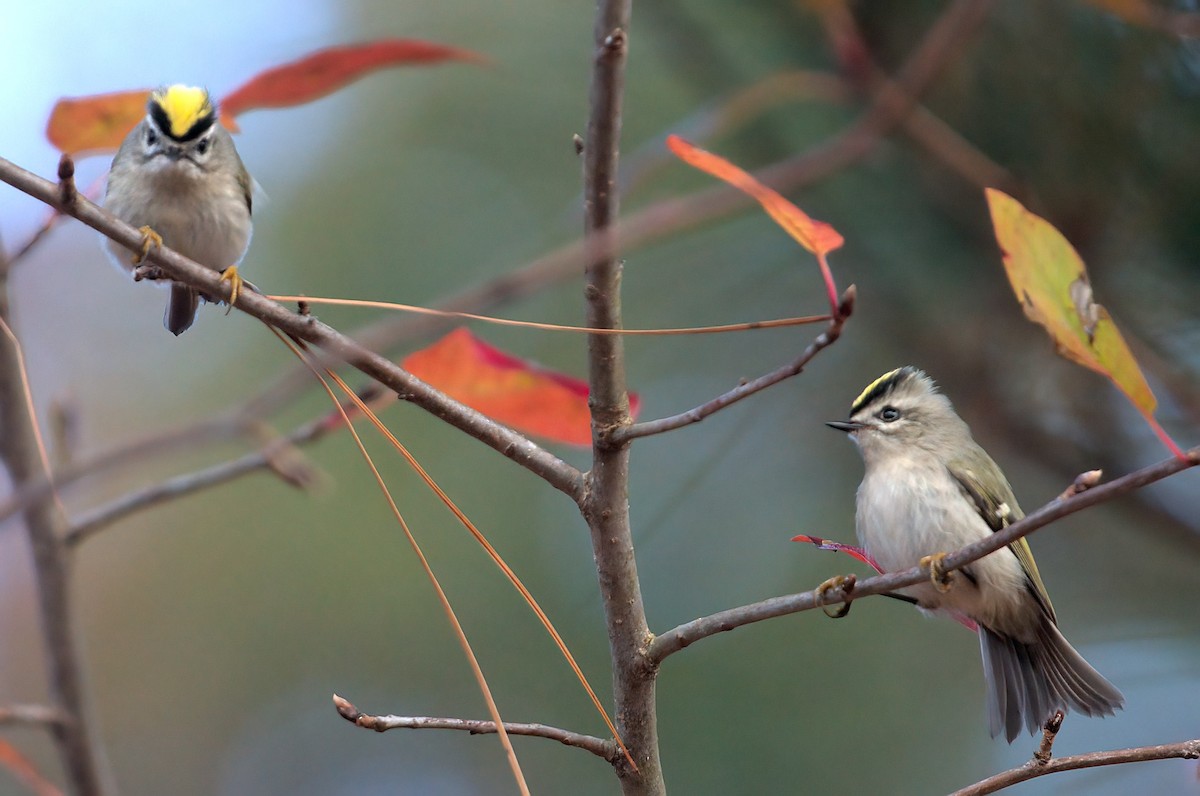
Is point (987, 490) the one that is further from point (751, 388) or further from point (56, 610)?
point (56, 610)

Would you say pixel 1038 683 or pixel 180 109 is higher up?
pixel 180 109

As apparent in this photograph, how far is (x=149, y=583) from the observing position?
3402mm

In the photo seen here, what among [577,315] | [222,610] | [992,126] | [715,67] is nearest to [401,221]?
[577,315]

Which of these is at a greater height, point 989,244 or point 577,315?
point 577,315

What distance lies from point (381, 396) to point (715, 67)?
2.27 ft

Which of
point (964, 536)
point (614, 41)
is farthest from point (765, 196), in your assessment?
point (964, 536)

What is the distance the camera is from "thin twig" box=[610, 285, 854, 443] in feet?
1.82

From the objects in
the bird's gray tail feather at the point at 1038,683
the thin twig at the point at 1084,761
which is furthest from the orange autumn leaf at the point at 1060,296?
the bird's gray tail feather at the point at 1038,683

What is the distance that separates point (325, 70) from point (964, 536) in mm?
949

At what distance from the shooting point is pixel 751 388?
580 millimetres

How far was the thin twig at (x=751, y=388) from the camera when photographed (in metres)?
0.55

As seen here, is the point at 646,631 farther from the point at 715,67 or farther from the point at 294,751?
the point at 294,751

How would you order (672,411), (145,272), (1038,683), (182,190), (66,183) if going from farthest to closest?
(672,411), (182,190), (1038,683), (145,272), (66,183)

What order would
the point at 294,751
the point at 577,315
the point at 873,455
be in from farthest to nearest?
the point at 294,751 → the point at 577,315 → the point at 873,455
